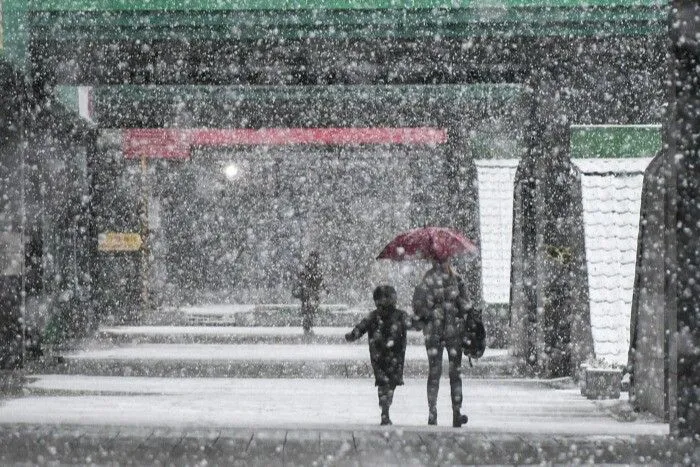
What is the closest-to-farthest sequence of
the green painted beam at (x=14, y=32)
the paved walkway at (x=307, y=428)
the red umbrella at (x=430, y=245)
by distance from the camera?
the paved walkway at (x=307, y=428)
the red umbrella at (x=430, y=245)
the green painted beam at (x=14, y=32)

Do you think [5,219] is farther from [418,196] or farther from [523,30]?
[418,196]

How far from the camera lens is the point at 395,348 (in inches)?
492

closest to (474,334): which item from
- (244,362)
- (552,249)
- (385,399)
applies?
(385,399)

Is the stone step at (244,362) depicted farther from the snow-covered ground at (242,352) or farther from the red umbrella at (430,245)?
the red umbrella at (430,245)

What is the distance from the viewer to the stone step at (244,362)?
1962 cm

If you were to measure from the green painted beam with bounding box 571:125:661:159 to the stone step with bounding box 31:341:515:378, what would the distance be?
5.18m

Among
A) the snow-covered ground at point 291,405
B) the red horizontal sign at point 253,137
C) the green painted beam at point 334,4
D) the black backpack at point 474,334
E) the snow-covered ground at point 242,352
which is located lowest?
the snow-covered ground at point 242,352

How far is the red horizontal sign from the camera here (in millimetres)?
29797

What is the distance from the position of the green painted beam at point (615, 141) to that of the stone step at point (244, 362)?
5.18m

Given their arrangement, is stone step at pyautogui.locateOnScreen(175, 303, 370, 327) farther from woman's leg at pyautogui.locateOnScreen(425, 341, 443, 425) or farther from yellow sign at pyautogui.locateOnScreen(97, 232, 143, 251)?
woman's leg at pyautogui.locateOnScreen(425, 341, 443, 425)

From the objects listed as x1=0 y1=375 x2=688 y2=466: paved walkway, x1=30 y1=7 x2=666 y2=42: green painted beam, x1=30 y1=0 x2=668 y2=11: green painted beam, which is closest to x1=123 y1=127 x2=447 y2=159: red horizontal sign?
x1=30 y1=7 x2=666 y2=42: green painted beam

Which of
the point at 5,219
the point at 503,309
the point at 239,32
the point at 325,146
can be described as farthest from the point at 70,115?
the point at 325,146

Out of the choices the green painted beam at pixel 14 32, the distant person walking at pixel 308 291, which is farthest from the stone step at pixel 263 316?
the green painted beam at pixel 14 32

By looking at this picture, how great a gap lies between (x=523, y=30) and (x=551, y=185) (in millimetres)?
2362
